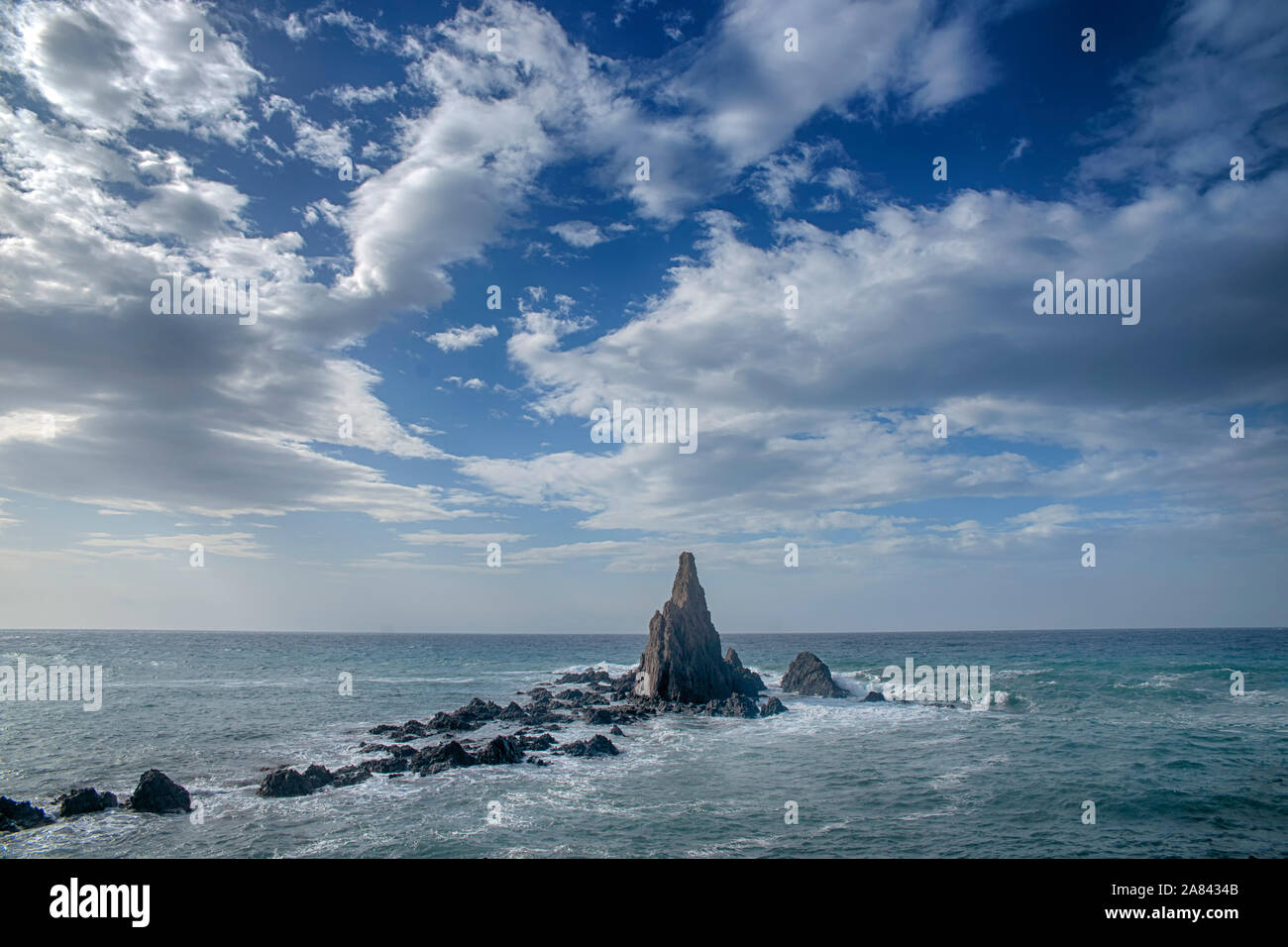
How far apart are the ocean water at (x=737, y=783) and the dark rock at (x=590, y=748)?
1.13 meters

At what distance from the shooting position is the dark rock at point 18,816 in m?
23.0

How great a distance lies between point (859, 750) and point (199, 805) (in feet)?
113

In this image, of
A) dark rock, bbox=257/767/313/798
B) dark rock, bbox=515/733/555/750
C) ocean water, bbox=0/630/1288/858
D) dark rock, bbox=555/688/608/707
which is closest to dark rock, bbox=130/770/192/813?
ocean water, bbox=0/630/1288/858

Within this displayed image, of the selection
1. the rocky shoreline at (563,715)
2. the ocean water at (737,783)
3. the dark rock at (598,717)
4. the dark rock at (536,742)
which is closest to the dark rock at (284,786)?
the rocky shoreline at (563,715)

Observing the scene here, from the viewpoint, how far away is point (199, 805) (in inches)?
1022

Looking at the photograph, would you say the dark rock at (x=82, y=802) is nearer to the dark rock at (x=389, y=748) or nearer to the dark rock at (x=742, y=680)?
the dark rock at (x=389, y=748)

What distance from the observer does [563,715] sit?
167ft

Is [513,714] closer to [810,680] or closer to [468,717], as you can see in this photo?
[468,717]

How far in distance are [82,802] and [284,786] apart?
739 centimetres

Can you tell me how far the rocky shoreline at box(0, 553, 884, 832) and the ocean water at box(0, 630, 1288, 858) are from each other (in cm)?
121

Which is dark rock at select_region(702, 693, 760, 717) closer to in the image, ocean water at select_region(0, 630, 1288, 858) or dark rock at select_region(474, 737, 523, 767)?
ocean water at select_region(0, 630, 1288, 858)
